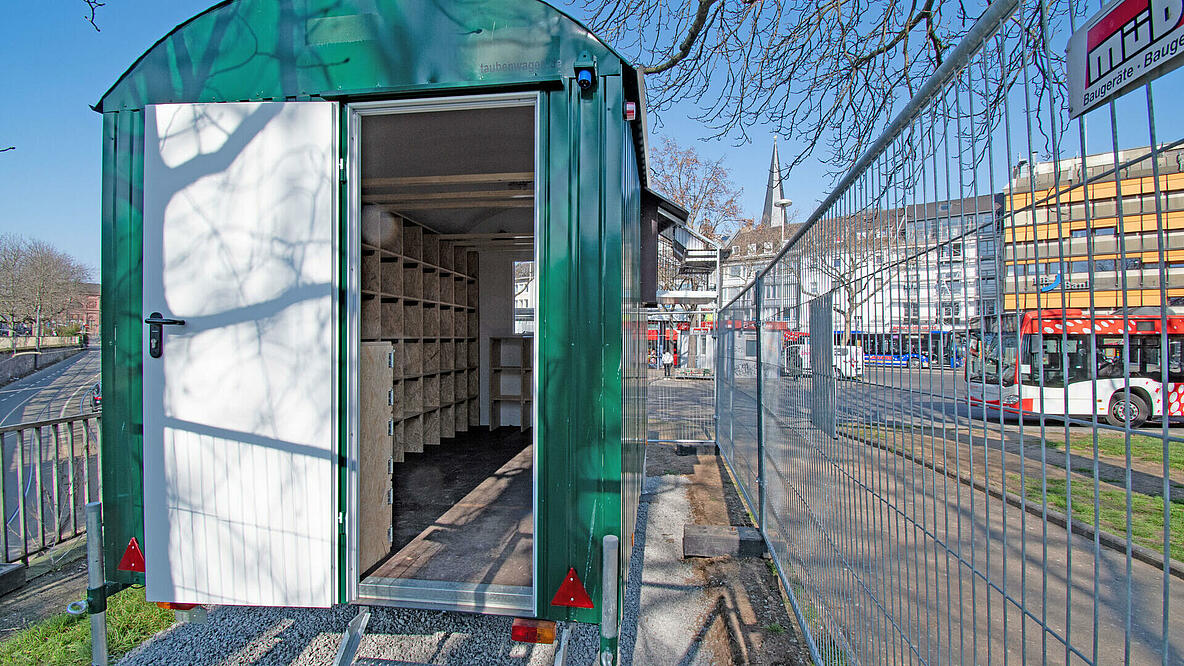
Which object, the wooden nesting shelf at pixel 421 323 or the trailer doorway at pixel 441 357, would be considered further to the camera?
the wooden nesting shelf at pixel 421 323

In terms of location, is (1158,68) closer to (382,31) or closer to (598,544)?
(598,544)

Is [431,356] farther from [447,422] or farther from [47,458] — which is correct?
[47,458]

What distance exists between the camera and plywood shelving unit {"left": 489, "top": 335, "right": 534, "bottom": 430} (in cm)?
751

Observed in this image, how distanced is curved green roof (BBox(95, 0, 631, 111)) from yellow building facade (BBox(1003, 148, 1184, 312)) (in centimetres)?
173

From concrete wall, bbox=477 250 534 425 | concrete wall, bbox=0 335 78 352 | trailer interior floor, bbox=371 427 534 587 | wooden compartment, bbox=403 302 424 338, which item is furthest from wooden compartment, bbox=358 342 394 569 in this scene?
concrete wall, bbox=0 335 78 352

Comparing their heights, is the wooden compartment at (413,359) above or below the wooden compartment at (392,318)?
below

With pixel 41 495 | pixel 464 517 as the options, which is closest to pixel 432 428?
pixel 464 517

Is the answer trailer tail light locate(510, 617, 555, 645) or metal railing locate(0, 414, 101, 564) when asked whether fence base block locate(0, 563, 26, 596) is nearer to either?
metal railing locate(0, 414, 101, 564)

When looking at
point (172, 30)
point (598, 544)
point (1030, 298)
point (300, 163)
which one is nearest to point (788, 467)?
point (598, 544)

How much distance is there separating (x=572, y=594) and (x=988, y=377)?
1.79 metres

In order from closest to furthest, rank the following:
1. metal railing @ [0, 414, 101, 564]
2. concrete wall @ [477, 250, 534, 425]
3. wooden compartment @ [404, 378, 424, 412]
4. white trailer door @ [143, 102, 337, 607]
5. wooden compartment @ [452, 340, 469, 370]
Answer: white trailer door @ [143, 102, 337, 607] < metal railing @ [0, 414, 101, 564] < wooden compartment @ [404, 378, 424, 412] < wooden compartment @ [452, 340, 469, 370] < concrete wall @ [477, 250, 534, 425]

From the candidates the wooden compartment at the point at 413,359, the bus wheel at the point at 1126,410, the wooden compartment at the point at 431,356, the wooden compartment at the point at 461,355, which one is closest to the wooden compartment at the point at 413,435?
the wooden compartment at the point at 413,359

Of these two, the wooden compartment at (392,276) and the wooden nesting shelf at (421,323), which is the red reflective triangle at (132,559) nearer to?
the wooden nesting shelf at (421,323)

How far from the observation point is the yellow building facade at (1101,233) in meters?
0.79
